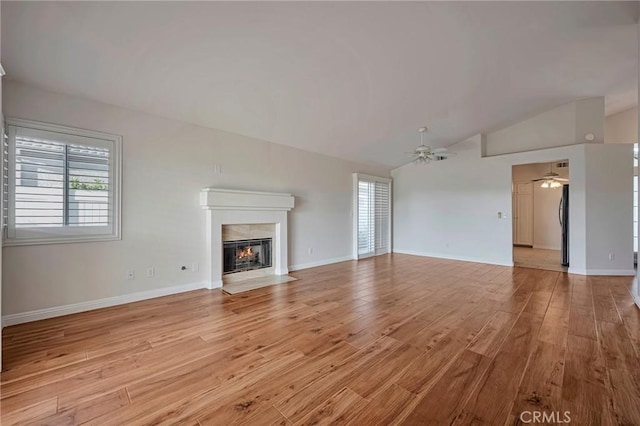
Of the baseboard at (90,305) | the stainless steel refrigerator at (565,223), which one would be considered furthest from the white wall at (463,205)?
the baseboard at (90,305)

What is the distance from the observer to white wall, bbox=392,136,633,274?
17.3 ft

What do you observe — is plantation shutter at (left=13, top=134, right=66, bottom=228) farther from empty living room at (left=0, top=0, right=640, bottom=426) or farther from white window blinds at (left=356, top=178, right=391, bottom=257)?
white window blinds at (left=356, top=178, right=391, bottom=257)

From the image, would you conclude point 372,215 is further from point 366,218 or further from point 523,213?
point 523,213

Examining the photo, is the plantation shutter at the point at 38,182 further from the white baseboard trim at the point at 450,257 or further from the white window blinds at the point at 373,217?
the white baseboard trim at the point at 450,257

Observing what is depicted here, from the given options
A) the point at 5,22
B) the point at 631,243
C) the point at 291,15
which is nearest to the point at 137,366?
the point at 5,22

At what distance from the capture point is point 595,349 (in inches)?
96.0

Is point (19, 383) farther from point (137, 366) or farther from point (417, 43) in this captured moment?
point (417, 43)

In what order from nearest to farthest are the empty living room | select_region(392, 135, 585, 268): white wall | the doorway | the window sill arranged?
the empty living room → the window sill → select_region(392, 135, 585, 268): white wall → the doorway

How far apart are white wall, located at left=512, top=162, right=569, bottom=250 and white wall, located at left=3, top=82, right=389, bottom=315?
808 centimetres

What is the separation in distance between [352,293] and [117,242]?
11.1ft

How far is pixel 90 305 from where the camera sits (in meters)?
3.40

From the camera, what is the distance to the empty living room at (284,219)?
1.93 m

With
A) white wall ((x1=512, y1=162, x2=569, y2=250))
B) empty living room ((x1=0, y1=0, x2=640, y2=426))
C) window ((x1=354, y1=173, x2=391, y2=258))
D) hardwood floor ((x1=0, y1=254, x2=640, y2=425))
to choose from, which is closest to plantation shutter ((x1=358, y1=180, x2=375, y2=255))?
window ((x1=354, y1=173, x2=391, y2=258))

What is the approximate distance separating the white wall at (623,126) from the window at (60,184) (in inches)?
407
